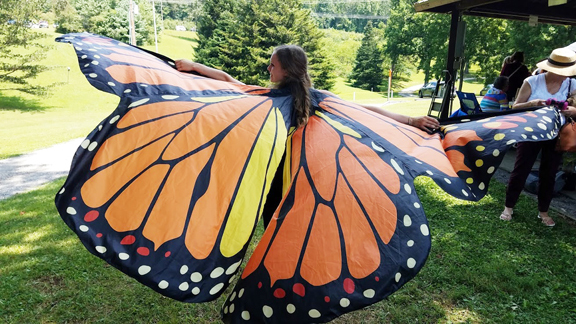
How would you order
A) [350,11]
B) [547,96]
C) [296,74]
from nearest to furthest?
[296,74] < [547,96] < [350,11]

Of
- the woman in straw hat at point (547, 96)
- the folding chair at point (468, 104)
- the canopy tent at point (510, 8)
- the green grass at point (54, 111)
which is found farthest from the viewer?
the green grass at point (54, 111)

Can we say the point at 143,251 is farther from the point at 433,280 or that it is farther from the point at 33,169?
the point at 33,169

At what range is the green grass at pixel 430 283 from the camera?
8.42 feet

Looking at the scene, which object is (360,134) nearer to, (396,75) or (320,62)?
(320,62)

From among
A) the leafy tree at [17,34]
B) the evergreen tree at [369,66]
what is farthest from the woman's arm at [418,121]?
the evergreen tree at [369,66]

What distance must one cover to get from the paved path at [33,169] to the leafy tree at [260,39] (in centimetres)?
2011

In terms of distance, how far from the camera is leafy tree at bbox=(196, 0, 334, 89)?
2866cm

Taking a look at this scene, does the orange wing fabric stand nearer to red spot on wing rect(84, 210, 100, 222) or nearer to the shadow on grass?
red spot on wing rect(84, 210, 100, 222)

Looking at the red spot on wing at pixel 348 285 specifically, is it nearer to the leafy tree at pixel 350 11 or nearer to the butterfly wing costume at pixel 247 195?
the butterfly wing costume at pixel 247 195

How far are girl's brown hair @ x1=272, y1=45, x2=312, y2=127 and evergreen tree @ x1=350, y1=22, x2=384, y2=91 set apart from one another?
42.1 m

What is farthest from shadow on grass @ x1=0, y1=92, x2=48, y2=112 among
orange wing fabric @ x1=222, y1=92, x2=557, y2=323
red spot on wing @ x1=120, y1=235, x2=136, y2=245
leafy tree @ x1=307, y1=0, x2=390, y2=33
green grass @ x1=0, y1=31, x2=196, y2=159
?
leafy tree @ x1=307, y1=0, x2=390, y2=33

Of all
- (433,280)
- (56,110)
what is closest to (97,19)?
(56,110)

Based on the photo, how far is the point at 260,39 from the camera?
29.0 metres

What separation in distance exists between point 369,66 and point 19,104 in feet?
108
